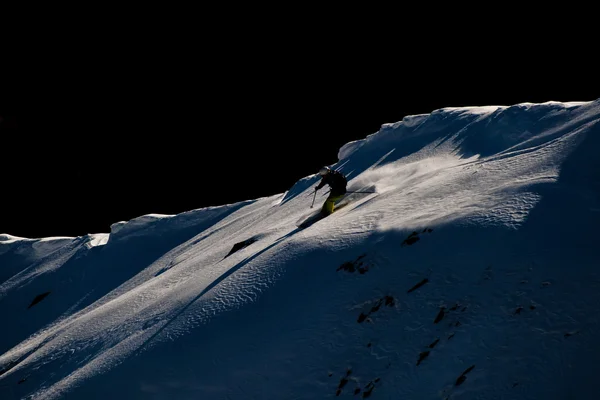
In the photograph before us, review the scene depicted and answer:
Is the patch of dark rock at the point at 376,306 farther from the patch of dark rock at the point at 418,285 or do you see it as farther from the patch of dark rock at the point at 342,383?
the patch of dark rock at the point at 342,383

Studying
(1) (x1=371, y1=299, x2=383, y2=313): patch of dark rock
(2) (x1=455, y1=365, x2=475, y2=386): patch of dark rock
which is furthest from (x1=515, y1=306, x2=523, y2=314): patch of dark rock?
(1) (x1=371, y1=299, x2=383, y2=313): patch of dark rock

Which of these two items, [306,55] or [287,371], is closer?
[287,371]

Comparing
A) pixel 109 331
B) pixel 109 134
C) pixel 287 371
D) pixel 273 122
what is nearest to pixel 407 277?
pixel 287 371

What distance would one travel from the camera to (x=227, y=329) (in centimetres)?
949

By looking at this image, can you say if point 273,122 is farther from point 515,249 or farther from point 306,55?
point 515,249

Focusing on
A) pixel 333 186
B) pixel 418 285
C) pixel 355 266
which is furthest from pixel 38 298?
pixel 418 285

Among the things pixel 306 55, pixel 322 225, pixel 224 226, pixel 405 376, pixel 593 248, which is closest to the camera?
pixel 405 376

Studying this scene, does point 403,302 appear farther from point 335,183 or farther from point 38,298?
point 38,298

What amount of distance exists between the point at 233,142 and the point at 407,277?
33259mm

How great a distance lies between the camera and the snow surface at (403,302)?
7246mm

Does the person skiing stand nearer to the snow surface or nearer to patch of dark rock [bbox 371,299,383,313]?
the snow surface

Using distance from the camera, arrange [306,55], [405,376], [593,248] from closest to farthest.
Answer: [405,376] < [593,248] < [306,55]

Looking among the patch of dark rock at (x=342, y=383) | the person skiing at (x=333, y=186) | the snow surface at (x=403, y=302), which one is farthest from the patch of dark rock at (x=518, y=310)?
the person skiing at (x=333, y=186)

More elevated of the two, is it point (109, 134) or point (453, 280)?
point (109, 134)
